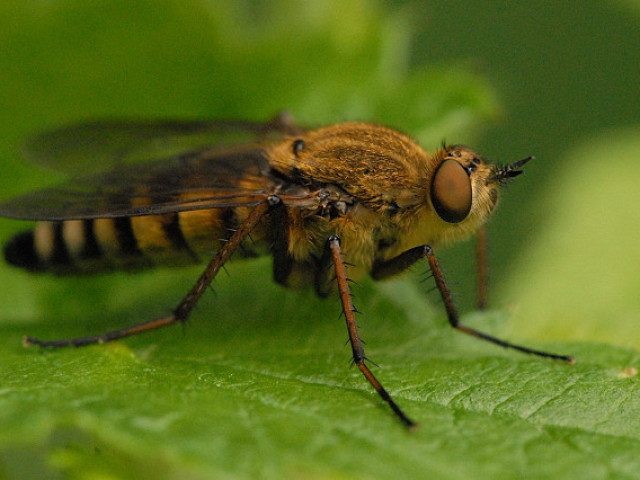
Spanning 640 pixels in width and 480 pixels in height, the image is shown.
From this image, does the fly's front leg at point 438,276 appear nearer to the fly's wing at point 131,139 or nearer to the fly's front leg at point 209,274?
the fly's front leg at point 209,274

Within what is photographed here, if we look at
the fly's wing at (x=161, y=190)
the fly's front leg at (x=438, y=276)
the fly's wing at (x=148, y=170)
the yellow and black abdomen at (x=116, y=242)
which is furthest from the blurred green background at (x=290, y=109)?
the fly's wing at (x=161, y=190)

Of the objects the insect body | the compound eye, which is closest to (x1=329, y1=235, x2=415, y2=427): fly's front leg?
the insect body

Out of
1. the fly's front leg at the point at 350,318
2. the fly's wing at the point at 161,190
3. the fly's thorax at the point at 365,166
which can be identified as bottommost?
the fly's front leg at the point at 350,318

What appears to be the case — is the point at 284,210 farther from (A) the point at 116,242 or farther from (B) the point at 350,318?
(A) the point at 116,242

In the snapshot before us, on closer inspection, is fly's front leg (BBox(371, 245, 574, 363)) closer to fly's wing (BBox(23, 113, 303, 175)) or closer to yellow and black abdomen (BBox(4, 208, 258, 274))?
yellow and black abdomen (BBox(4, 208, 258, 274))

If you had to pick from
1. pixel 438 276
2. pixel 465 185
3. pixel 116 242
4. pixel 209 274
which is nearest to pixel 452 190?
pixel 465 185

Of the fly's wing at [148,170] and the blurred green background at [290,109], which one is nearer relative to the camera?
the fly's wing at [148,170]

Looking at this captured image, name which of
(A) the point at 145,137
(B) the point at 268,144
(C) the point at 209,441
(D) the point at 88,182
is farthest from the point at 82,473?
Answer: (A) the point at 145,137
